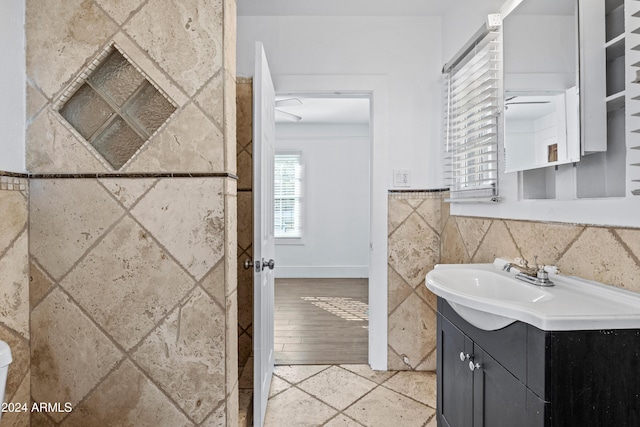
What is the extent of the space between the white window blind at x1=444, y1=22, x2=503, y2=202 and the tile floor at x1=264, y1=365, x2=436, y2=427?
1.23m

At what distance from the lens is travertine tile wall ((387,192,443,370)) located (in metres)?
2.51

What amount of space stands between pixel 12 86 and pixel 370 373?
2460 mm

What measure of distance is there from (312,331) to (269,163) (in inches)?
72.3

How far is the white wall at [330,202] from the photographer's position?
19.1 feet

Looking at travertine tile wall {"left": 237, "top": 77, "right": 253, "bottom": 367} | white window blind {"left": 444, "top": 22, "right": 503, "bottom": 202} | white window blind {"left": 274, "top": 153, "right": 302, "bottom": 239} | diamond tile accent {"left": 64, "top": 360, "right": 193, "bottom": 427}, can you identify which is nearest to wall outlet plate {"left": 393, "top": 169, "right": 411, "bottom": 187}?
white window blind {"left": 444, "top": 22, "right": 503, "bottom": 202}

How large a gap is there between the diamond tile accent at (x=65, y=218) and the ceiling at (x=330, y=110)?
3384 millimetres

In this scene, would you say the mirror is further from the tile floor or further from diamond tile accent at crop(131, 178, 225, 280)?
the tile floor

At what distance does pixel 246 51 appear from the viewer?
8.14 feet

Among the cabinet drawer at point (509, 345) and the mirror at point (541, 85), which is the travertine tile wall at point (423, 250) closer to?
the mirror at point (541, 85)

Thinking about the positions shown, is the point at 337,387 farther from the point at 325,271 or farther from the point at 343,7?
Answer: the point at 325,271

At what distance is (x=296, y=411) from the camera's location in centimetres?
204

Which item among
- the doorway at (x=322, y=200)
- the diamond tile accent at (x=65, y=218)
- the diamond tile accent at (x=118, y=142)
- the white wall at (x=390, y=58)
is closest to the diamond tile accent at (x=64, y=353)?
the diamond tile accent at (x=65, y=218)

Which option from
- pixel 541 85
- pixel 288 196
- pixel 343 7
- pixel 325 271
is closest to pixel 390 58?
pixel 343 7

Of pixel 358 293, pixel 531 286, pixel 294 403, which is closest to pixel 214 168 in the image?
pixel 531 286
